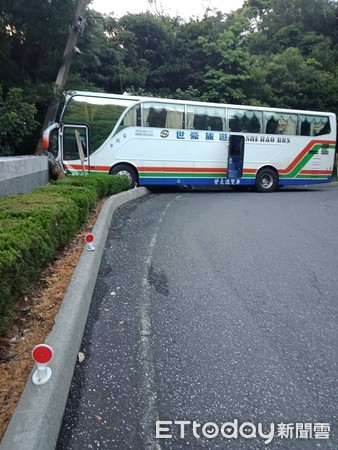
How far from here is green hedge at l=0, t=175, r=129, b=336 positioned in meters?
2.66

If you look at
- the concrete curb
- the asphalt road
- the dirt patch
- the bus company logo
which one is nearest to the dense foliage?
the bus company logo

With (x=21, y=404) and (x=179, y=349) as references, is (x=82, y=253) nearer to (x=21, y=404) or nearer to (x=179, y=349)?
(x=179, y=349)

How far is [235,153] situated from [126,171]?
4.53 metres

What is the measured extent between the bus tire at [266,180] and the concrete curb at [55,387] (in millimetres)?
12729

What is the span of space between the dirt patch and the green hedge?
0.42ft

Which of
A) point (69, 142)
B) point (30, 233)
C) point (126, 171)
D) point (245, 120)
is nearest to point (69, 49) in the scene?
point (69, 142)

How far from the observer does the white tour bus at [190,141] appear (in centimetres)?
1222

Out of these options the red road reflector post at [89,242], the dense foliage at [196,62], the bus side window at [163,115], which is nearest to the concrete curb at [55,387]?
the red road reflector post at [89,242]

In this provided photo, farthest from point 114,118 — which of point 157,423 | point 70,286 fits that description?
point 157,423

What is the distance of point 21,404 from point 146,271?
287 centimetres

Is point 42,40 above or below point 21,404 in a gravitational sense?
above

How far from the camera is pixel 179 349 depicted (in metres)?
3.09

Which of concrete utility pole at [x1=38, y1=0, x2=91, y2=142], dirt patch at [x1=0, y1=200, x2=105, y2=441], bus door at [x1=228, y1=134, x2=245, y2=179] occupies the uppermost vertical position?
concrete utility pole at [x1=38, y1=0, x2=91, y2=142]

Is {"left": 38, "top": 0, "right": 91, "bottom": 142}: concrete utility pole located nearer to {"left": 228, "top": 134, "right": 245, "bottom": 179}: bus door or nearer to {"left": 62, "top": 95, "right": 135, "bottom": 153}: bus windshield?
{"left": 62, "top": 95, "right": 135, "bottom": 153}: bus windshield
